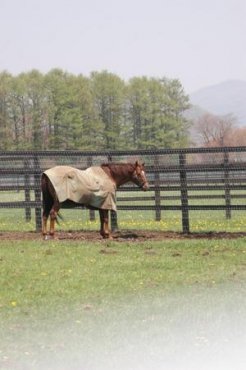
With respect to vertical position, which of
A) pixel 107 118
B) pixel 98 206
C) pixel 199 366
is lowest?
pixel 199 366

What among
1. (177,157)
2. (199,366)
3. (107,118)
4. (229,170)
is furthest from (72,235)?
(107,118)

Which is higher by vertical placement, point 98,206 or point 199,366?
point 98,206

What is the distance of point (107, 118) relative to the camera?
190ft

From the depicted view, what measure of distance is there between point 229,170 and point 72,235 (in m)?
3.68

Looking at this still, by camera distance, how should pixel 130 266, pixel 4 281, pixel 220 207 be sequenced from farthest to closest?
1. pixel 220 207
2. pixel 130 266
3. pixel 4 281

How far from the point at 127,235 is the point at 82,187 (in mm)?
1430

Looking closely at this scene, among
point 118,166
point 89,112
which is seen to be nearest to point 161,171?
point 118,166

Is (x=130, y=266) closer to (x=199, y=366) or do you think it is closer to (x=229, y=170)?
(x=199, y=366)

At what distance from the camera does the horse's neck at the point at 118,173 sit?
485 inches

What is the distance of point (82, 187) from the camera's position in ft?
38.4

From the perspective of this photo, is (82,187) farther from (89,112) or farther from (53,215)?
(89,112)

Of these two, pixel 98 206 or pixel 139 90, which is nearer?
pixel 98 206

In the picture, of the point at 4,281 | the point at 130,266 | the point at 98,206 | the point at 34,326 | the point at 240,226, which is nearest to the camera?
the point at 34,326

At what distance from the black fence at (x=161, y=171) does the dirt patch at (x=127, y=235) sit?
0.61 m
